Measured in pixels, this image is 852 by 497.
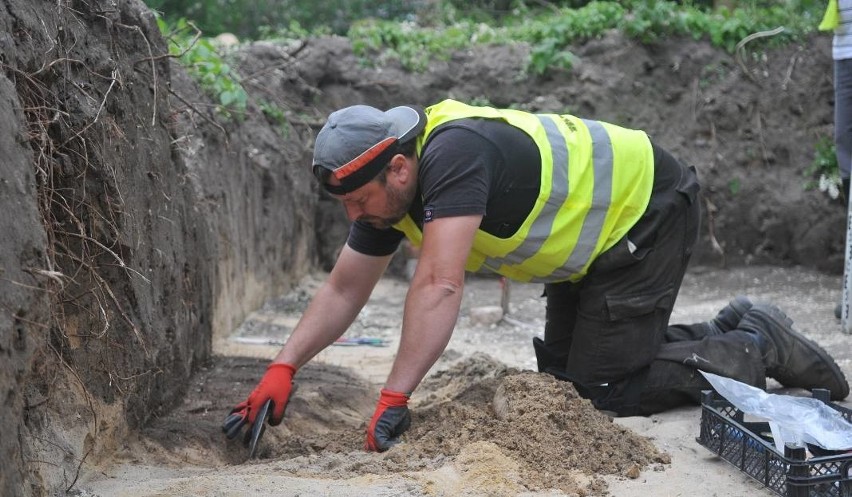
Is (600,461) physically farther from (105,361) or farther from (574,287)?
(105,361)

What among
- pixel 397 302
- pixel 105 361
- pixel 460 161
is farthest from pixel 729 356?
pixel 397 302

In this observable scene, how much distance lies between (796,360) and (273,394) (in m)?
1.93

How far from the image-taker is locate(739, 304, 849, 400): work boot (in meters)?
3.48

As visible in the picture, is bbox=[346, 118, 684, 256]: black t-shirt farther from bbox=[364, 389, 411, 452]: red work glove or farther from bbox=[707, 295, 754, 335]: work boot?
bbox=[707, 295, 754, 335]: work boot

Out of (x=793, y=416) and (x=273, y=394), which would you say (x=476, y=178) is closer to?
(x=273, y=394)

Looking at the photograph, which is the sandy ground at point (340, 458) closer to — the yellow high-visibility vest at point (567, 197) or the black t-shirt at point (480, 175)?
the yellow high-visibility vest at point (567, 197)

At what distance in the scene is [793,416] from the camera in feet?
9.32

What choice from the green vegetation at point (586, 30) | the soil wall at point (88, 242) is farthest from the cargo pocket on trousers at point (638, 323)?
the green vegetation at point (586, 30)

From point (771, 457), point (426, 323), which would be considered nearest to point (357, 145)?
point (426, 323)

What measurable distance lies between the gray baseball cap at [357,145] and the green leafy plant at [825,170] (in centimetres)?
556

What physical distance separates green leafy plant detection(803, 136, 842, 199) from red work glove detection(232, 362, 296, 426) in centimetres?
568

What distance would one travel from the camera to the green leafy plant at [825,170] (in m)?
7.41

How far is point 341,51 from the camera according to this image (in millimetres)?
7996

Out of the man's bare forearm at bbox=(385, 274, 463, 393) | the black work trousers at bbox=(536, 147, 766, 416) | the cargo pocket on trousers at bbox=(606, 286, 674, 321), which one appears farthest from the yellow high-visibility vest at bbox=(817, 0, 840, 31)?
the man's bare forearm at bbox=(385, 274, 463, 393)
